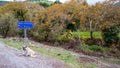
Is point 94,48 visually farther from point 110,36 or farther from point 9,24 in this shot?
point 9,24

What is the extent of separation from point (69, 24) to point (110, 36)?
16.5 feet

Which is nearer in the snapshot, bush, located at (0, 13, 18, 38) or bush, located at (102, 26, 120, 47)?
bush, located at (102, 26, 120, 47)

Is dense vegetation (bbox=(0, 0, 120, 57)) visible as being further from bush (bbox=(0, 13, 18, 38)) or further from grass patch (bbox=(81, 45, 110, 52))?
grass patch (bbox=(81, 45, 110, 52))

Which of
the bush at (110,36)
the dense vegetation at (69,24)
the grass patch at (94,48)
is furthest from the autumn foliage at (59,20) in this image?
the grass patch at (94,48)

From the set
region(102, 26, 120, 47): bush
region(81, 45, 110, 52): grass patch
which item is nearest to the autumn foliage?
region(102, 26, 120, 47): bush

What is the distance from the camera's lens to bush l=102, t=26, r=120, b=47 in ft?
75.1

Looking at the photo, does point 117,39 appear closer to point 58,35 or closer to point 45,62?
point 58,35

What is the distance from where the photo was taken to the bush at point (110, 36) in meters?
22.9

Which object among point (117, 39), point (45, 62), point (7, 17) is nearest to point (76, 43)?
point (117, 39)

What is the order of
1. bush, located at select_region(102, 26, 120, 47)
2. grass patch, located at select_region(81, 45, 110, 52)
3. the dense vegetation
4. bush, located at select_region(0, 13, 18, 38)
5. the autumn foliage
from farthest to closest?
bush, located at select_region(0, 13, 18, 38) < the autumn foliage < bush, located at select_region(102, 26, 120, 47) < the dense vegetation < grass patch, located at select_region(81, 45, 110, 52)

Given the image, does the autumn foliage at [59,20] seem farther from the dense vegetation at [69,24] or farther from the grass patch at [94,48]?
the grass patch at [94,48]

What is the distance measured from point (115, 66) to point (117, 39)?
8437 mm

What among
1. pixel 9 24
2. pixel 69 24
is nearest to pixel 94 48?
pixel 69 24

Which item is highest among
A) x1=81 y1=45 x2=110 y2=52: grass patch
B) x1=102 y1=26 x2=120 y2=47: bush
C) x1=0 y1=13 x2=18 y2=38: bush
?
x1=0 y1=13 x2=18 y2=38: bush
